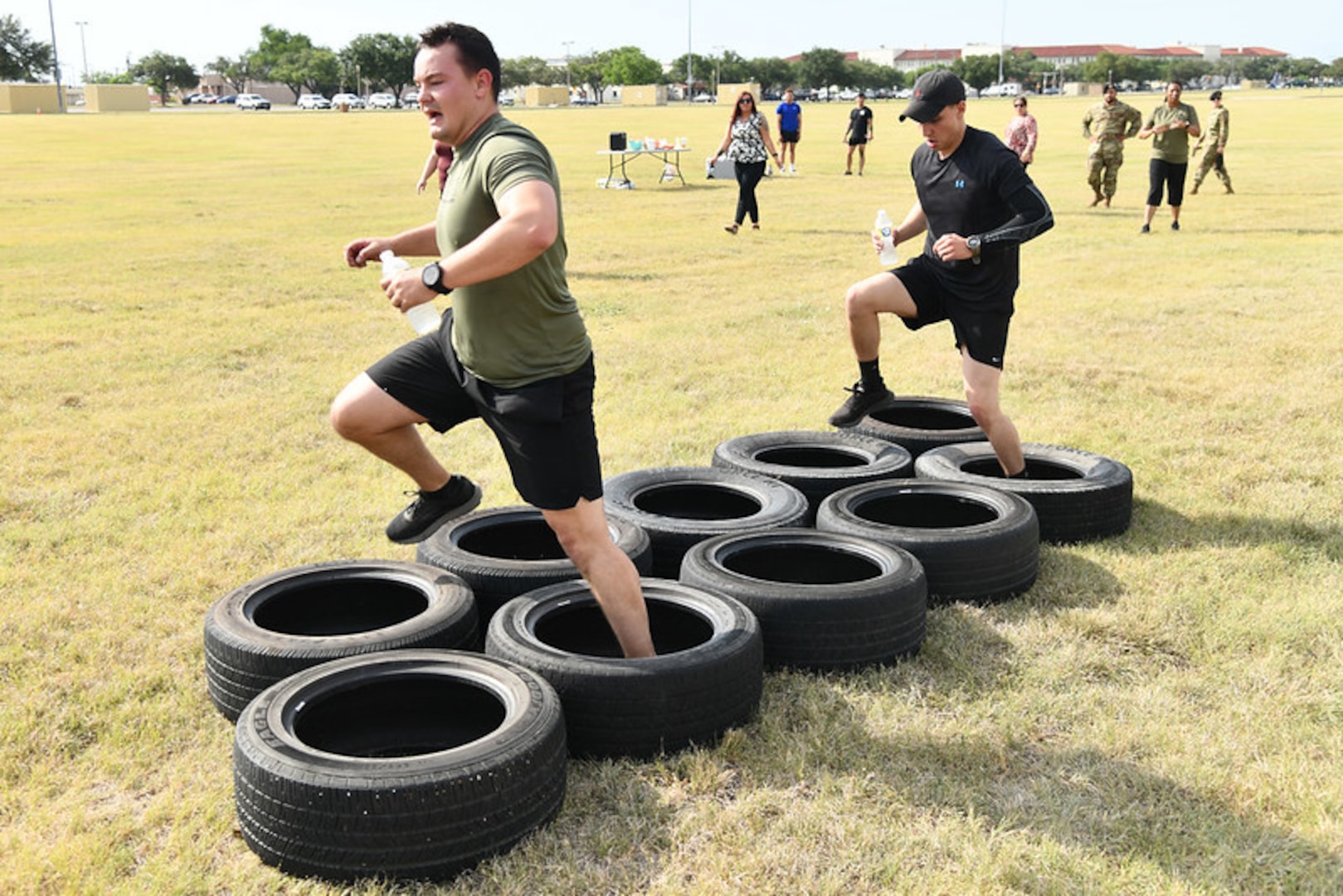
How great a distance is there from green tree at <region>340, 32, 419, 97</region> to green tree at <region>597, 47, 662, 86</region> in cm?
3797

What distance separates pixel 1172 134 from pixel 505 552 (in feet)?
48.9

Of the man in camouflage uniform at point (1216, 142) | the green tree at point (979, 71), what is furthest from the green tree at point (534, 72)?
the man in camouflage uniform at point (1216, 142)

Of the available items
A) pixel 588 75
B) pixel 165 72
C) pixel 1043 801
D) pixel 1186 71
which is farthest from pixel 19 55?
pixel 1186 71

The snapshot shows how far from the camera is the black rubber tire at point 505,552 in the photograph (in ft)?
15.0

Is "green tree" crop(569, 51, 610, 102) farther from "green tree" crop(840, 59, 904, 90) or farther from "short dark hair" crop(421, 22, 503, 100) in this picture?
"short dark hair" crop(421, 22, 503, 100)

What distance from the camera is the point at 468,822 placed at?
10.3 ft

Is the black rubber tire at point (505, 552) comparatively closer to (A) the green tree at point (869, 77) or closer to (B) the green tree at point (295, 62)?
(B) the green tree at point (295, 62)

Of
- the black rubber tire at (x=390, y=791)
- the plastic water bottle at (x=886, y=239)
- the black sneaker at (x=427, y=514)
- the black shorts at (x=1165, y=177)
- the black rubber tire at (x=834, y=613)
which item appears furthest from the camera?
the black shorts at (x=1165, y=177)

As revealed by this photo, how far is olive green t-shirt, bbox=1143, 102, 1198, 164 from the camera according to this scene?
1695 cm

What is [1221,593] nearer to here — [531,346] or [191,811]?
[531,346]

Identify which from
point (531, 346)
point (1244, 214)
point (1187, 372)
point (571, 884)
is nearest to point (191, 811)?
point (571, 884)

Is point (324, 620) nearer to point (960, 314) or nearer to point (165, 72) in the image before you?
point (960, 314)

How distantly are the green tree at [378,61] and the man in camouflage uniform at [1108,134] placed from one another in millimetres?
132054

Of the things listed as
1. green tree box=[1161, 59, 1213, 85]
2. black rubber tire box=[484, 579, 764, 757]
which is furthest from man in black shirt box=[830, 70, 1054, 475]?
green tree box=[1161, 59, 1213, 85]
